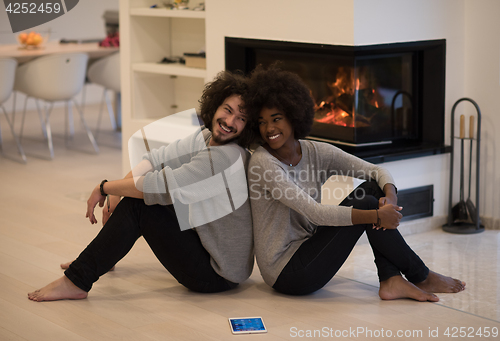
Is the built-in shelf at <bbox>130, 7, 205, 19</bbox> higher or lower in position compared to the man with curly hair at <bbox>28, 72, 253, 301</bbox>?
higher

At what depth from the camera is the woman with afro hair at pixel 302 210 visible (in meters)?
2.22

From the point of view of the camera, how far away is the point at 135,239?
232 cm

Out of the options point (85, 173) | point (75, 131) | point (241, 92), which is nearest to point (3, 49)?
point (75, 131)

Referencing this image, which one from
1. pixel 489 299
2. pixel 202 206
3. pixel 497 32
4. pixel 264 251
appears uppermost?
pixel 497 32

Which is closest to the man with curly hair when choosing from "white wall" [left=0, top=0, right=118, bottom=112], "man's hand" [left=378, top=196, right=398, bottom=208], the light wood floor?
the light wood floor

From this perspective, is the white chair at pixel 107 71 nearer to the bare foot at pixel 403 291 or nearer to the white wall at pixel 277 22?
the white wall at pixel 277 22

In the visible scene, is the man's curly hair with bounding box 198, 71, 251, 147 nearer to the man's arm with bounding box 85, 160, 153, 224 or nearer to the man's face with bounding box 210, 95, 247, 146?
the man's face with bounding box 210, 95, 247, 146

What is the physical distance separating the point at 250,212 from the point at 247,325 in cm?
42

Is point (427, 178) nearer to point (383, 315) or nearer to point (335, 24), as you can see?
point (335, 24)

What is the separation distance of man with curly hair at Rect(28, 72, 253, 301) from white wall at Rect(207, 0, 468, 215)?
3.04 ft

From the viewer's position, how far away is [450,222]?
3496mm

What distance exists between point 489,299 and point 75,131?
500 centimetres

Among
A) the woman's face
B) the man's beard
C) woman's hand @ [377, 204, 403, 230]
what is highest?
the woman's face

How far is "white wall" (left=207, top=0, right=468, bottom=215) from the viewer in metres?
3.03
